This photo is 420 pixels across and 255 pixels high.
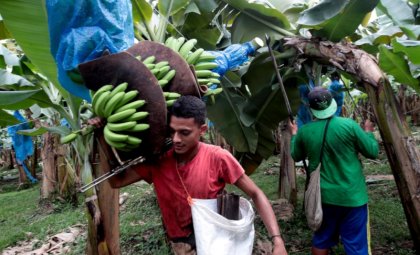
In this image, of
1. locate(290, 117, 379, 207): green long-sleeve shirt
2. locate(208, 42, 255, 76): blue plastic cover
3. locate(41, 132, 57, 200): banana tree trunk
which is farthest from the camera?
locate(41, 132, 57, 200): banana tree trunk

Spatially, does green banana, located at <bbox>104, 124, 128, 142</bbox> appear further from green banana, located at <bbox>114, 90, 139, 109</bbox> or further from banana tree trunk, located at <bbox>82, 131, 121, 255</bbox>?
banana tree trunk, located at <bbox>82, 131, 121, 255</bbox>

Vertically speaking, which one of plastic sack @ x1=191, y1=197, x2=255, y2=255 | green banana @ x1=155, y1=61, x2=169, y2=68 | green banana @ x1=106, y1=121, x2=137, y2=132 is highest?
green banana @ x1=155, y1=61, x2=169, y2=68

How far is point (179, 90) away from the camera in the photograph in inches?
65.8

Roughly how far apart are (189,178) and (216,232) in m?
0.28

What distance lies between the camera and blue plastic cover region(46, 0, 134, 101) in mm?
1615

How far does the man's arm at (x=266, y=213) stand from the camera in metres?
1.74

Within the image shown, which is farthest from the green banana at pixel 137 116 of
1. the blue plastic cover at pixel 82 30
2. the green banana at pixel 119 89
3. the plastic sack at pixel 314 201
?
the plastic sack at pixel 314 201

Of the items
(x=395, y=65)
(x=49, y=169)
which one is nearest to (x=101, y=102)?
(x=395, y=65)

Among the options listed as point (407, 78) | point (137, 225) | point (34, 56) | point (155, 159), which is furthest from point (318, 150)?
point (137, 225)

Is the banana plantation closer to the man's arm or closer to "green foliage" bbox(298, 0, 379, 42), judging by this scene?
"green foliage" bbox(298, 0, 379, 42)

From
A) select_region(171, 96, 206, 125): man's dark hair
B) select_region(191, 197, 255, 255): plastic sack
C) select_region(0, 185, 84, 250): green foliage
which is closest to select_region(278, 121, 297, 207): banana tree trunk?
select_region(0, 185, 84, 250): green foliage

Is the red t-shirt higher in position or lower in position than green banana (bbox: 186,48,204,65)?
lower

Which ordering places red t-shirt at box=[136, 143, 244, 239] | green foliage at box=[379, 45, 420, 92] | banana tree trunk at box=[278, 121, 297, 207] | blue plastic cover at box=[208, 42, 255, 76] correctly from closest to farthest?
red t-shirt at box=[136, 143, 244, 239] < blue plastic cover at box=[208, 42, 255, 76] < green foliage at box=[379, 45, 420, 92] < banana tree trunk at box=[278, 121, 297, 207]

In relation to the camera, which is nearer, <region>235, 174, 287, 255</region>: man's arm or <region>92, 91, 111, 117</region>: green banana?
<region>92, 91, 111, 117</region>: green banana
